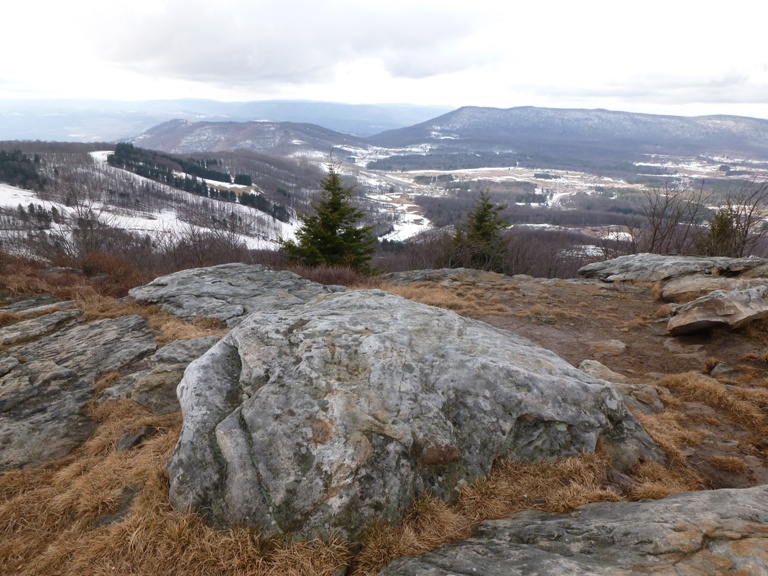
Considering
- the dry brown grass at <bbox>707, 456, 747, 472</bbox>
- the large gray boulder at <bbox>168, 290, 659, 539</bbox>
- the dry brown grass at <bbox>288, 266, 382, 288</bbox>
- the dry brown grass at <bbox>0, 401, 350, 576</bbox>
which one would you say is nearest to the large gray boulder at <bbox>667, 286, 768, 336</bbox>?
the dry brown grass at <bbox>707, 456, 747, 472</bbox>

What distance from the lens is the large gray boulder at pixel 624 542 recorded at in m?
2.54

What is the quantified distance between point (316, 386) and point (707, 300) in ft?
32.7

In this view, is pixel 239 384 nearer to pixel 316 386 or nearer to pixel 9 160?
pixel 316 386

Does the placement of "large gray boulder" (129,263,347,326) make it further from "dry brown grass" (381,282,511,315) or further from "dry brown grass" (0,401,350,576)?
"dry brown grass" (0,401,350,576)

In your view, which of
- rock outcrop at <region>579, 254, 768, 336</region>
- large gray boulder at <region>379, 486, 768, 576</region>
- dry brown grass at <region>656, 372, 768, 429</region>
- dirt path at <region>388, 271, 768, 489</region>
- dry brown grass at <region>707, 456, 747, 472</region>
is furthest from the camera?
rock outcrop at <region>579, 254, 768, 336</region>

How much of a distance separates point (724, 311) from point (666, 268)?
7763mm

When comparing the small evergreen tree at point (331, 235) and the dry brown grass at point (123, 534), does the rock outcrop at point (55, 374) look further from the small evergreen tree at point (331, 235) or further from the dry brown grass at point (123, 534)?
the small evergreen tree at point (331, 235)

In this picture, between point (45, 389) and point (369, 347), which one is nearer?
point (369, 347)

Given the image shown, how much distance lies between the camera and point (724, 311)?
8.77 metres

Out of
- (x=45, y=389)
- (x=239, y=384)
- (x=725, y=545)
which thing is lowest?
(x=45, y=389)

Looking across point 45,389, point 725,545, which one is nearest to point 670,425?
point 725,545

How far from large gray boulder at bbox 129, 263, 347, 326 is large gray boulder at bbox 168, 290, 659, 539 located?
16.5ft

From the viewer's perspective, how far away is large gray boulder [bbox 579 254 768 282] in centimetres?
1330

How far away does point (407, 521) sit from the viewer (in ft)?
10.8
